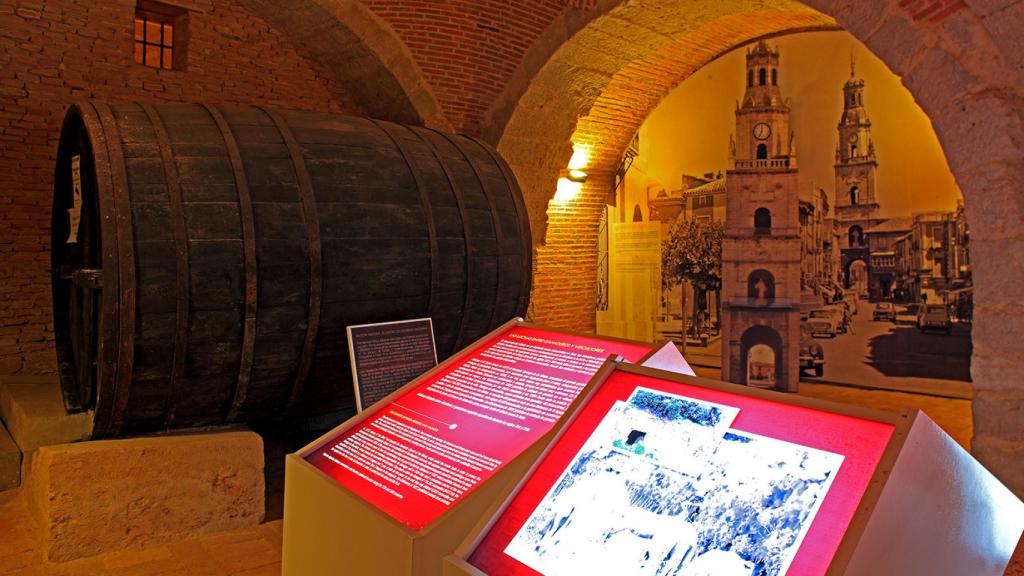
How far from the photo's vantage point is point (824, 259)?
6.75 metres

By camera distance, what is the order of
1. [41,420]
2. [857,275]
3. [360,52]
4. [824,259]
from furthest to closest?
[824,259] < [857,275] < [360,52] < [41,420]

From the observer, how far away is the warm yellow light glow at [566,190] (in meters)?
7.75

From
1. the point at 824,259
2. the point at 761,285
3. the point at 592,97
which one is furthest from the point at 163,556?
the point at 824,259

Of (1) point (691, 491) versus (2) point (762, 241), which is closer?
(1) point (691, 491)

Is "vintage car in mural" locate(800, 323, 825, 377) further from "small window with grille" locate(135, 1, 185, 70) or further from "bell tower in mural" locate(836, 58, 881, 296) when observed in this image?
"small window with grille" locate(135, 1, 185, 70)

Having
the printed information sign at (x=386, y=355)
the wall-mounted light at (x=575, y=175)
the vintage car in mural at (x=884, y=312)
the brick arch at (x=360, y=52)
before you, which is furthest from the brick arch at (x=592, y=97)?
the printed information sign at (x=386, y=355)

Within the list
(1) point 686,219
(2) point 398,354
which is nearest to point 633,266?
(1) point 686,219

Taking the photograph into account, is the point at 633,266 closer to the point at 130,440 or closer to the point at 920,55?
the point at 920,55

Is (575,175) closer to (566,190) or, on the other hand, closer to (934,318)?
(566,190)

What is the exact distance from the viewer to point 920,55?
Answer: 342 centimetres

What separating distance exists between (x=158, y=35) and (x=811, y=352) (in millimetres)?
6794

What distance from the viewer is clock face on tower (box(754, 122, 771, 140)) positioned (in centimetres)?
698

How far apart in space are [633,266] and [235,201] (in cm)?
634

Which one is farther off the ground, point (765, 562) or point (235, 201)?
point (235, 201)
